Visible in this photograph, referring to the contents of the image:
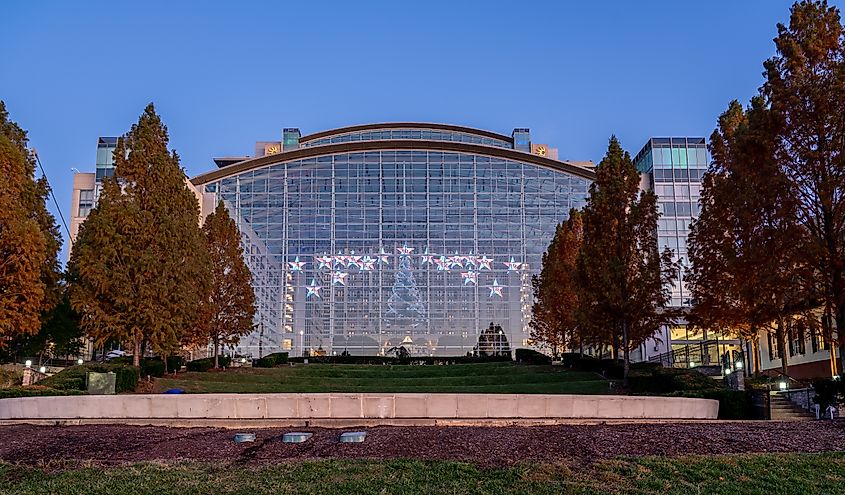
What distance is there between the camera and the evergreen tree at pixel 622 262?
24.4m

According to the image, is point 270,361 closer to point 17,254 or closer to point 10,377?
point 10,377

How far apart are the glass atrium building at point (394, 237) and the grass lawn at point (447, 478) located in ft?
157

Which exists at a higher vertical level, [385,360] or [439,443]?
[385,360]

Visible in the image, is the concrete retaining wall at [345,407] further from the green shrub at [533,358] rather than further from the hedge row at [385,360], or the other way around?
the hedge row at [385,360]

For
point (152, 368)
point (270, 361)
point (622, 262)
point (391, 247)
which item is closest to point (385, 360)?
point (391, 247)

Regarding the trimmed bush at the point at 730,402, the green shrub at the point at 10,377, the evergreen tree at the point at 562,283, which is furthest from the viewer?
the evergreen tree at the point at 562,283

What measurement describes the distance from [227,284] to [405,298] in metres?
25.1

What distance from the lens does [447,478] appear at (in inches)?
341

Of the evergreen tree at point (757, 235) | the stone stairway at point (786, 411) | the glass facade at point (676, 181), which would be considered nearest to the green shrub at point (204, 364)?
the evergreen tree at point (757, 235)

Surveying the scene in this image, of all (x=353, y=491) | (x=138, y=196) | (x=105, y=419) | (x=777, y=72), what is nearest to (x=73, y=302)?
(x=138, y=196)

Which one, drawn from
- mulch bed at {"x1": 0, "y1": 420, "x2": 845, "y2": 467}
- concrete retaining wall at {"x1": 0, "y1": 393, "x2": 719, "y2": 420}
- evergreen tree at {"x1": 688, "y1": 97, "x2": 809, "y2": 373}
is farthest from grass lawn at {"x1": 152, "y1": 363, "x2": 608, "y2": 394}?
mulch bed at {"x1": 0, "y1": 420, "x2": 845, "y2": 467}

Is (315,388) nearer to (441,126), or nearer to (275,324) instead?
(275,324)

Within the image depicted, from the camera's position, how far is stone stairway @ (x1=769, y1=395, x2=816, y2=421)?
57.0ft

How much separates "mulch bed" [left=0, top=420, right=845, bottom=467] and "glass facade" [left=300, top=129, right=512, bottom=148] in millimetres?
51136
